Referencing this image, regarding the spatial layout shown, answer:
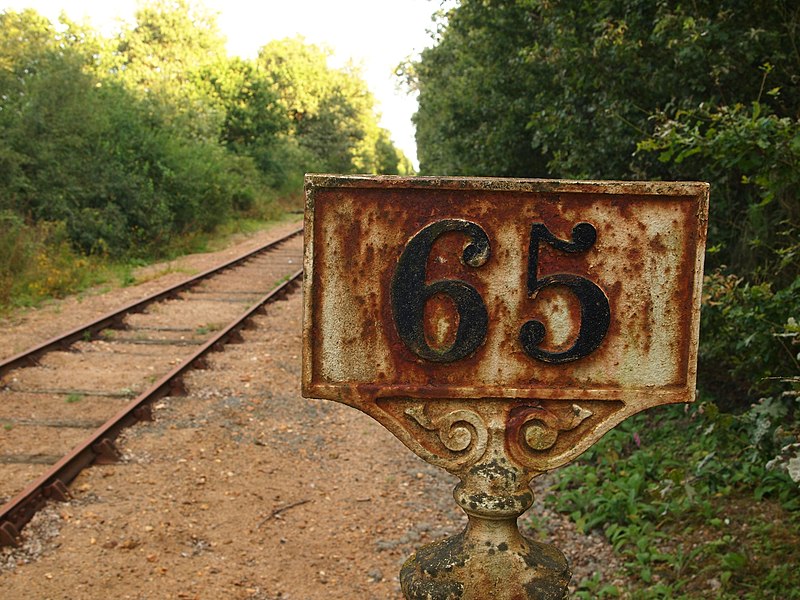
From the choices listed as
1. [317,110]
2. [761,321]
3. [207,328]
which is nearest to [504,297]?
[761,321]

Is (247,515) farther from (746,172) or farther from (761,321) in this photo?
(746,172)

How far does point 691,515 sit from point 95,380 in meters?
5.53

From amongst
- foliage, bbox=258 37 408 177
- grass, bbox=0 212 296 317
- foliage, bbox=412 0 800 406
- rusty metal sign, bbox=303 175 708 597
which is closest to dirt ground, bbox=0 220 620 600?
foliage, bbox=412 0 800 406

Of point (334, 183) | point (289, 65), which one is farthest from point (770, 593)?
point (289, 65)

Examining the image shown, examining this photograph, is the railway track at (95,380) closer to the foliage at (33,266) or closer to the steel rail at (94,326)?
the steel rail at (94,326)

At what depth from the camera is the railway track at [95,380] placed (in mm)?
5340

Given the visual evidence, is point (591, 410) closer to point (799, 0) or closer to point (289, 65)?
point (799, 0)

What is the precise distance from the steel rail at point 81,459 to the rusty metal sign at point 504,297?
3620 millimetres

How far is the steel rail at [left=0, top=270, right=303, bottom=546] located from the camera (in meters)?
4.60

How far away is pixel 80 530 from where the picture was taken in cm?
473

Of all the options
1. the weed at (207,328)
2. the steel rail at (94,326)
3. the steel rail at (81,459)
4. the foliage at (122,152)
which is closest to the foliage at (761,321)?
the steel rail at (81,459)

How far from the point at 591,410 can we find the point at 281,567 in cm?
319

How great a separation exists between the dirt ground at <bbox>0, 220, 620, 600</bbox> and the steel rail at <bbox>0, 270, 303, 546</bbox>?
85 mm

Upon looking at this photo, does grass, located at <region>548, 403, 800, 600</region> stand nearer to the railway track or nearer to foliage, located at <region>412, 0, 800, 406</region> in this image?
foliage, located at <region>412, 0, 800, 406</region>
